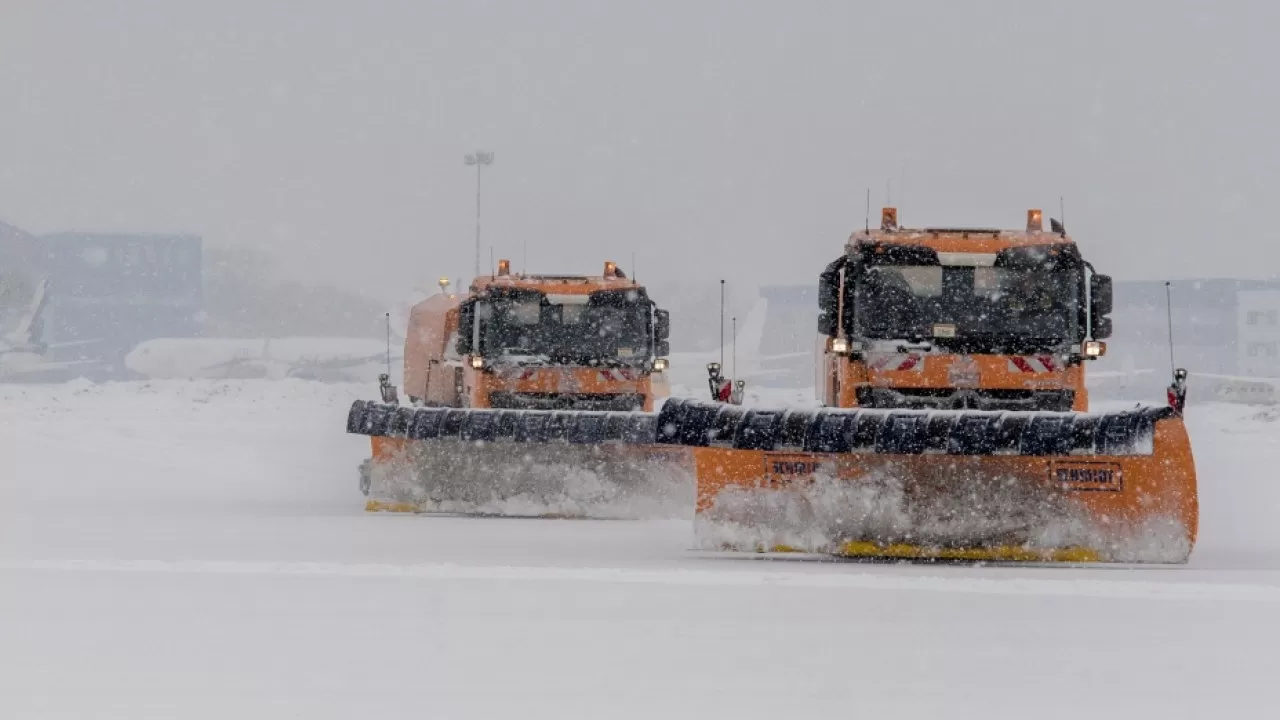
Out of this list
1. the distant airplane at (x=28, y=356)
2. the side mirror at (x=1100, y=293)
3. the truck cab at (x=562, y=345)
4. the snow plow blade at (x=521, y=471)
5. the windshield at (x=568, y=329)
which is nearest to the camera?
the side mirror at (x=1100, y=293)

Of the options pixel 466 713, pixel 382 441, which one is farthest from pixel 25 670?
pixel 382 441

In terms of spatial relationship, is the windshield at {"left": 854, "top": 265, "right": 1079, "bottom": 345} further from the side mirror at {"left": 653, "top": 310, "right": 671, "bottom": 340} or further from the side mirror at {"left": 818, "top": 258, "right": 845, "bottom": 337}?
the side mirror at {"left": 653, "top": 310, "right": 671, "bottom": 340}

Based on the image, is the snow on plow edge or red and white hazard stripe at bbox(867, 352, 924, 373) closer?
the snow on plow edge

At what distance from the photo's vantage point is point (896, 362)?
41.2ft

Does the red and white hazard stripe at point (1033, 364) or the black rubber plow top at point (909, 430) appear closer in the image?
the black rubber plow top at point (909, 430)


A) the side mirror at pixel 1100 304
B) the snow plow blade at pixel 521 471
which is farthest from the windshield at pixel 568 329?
the side mirror at pixel 1100 304

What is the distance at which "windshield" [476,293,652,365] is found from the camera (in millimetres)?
17281

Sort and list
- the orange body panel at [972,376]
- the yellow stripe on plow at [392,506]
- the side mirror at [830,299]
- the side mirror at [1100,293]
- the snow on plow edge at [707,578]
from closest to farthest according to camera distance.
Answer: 1. the snow on plow edge at [707,578]
2. the orange body panel at [972,376]
3. the side mirror at [1100,293]
4. the side mirror at [830,299]
5. the yellow stripe on plow at [392,506]

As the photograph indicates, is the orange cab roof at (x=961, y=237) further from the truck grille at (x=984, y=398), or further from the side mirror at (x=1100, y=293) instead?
the truck grille at (x=984, y=398)

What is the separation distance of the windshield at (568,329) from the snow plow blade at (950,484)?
6041 millimetres

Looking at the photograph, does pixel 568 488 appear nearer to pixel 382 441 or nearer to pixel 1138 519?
pixel 382 441

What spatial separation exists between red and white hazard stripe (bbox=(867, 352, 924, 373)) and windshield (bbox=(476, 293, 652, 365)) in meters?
4.96

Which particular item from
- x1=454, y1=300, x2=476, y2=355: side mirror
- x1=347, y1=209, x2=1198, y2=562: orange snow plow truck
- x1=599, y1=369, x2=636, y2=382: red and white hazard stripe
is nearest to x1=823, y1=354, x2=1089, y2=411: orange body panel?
x1=347, y1=209, x2=1198, y2=562: orange snow plow truck

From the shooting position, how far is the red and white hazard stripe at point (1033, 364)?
41.0ft
